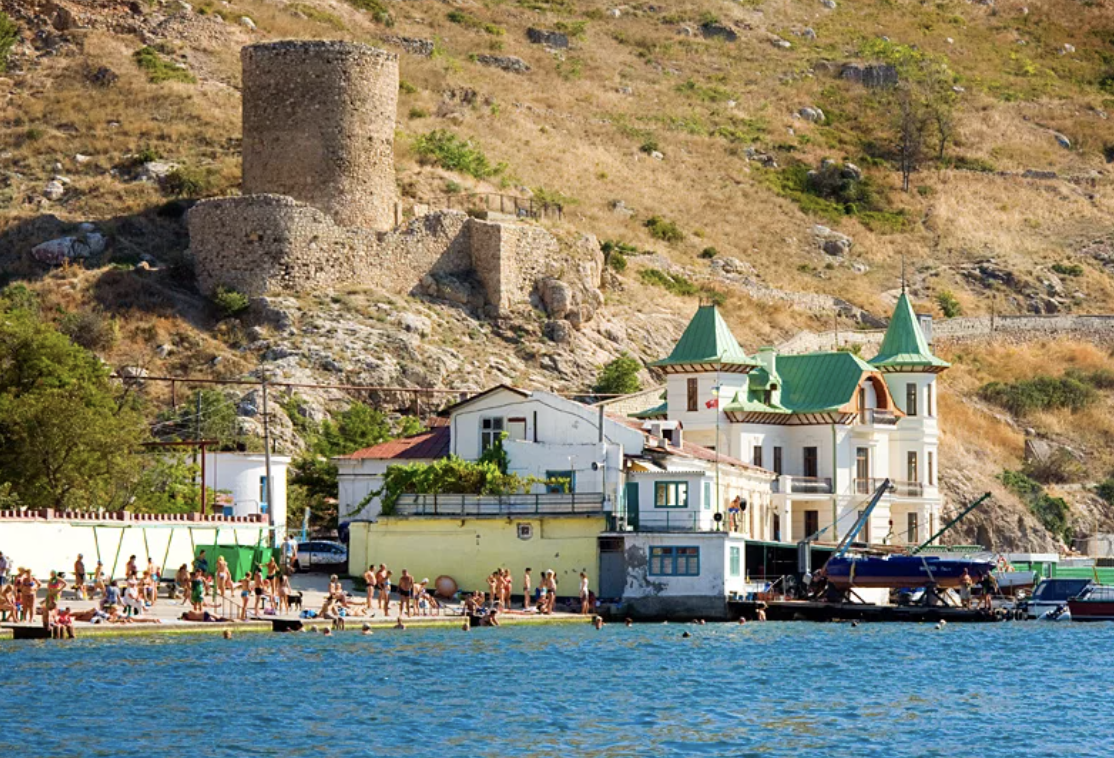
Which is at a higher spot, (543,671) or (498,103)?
(498,103)

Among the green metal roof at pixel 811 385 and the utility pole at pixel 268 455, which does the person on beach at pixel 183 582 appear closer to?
the utility pole at pixel 268 455

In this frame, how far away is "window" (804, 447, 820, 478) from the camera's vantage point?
7806 centimetres

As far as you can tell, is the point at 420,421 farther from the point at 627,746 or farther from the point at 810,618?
the point at 627,746

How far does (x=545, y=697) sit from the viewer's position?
43188 mm

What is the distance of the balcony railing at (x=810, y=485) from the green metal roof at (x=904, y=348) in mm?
7000

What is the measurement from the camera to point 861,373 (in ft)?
258

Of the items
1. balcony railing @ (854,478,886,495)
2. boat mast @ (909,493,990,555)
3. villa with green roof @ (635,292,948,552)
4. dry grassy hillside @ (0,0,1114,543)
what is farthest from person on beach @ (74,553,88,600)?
balcony railing @ (854,478,886,495)

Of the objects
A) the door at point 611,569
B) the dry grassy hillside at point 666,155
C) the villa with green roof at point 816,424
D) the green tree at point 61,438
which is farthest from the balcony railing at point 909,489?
the green tree at point 61,438

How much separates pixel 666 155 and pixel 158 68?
3502 centimetres

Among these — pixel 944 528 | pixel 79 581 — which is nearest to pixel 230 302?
pixel 79 581

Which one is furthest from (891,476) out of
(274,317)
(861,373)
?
(274,317)

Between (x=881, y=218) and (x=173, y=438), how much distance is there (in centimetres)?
5954

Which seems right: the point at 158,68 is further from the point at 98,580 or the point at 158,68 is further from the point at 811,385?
the point at 98,580

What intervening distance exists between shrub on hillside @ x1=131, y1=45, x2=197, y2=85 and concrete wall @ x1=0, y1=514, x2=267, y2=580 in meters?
36.0
